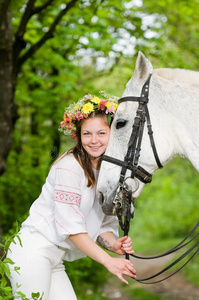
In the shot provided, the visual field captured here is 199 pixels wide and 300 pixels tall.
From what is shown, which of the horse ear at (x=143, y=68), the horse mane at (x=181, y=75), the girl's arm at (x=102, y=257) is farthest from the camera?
the horse mane at (x=181, y=75)

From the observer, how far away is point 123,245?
2426 mm

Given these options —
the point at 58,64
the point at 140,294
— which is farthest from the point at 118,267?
the point at 140,294

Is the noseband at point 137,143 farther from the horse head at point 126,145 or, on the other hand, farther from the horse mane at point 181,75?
the horse mane at point 181,75

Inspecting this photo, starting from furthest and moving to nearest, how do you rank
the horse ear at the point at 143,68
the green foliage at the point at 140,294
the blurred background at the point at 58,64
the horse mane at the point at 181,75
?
the green foliage at the point at 140,294
the blurred background at the point at 58,64
the horse mane at the point at 181,75
the horse ear at the point at 143,68

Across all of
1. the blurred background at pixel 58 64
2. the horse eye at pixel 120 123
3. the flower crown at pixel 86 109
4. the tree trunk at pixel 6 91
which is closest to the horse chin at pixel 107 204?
the horse eye at pixel 120 123

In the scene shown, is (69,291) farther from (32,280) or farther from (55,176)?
(55,176)

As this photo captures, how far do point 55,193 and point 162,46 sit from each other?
6.16 meters

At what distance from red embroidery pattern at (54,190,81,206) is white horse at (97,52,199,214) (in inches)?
6.8

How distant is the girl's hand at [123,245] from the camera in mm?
2420

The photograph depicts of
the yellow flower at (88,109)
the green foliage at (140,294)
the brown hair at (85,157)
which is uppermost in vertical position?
the yellow flower at (88,109)

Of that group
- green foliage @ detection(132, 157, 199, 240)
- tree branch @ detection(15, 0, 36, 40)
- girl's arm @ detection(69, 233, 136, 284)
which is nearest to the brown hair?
girl's arm @ detection(69, 233, 136, 284)

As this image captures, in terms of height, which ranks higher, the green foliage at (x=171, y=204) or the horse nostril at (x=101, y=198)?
the horse nostril at (x=101, y=198)

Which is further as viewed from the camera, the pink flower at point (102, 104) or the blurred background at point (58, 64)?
the blurred background at point (58, 64)

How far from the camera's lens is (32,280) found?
228cm
